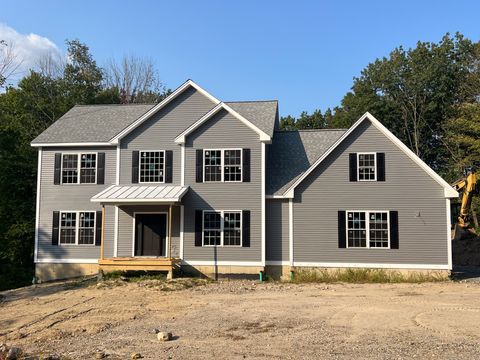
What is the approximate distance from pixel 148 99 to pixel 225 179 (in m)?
25.7

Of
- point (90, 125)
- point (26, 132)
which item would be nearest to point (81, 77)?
point (26, 132)

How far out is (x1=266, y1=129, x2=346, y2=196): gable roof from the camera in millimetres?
18688

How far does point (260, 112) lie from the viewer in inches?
813

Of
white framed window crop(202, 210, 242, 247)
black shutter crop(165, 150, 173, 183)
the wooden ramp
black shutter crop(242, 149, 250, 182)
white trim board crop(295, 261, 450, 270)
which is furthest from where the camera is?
black shutter crop(165, 150, 173, 183)

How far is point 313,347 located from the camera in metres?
8.14

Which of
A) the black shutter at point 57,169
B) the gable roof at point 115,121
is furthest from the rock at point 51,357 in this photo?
the black shutter at point 57,169

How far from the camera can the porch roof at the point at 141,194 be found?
16984 mm

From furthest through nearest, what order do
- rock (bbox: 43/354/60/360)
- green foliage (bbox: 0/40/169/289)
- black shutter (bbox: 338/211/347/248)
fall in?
green foliage (bbox: 0/40/169/289)
black shutter (bbox: 338/211/347/248)
rock (bbox: 43/354/60/360)

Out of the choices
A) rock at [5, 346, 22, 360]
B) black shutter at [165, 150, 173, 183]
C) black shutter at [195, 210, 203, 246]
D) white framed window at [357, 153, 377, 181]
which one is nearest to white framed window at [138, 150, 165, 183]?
black shutter at [165, 150, 173, 183]

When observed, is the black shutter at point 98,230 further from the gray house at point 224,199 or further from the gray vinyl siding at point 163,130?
the gray vinyl siding at point 163,130

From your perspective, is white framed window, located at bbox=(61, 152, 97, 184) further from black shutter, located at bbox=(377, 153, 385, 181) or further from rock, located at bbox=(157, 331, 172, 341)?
black shutter, located at bbox=(377, 153, 385, 181)

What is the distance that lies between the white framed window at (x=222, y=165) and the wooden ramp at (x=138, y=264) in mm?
3872

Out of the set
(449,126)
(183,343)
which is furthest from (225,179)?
(449,126)

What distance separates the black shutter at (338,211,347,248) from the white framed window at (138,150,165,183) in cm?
786
